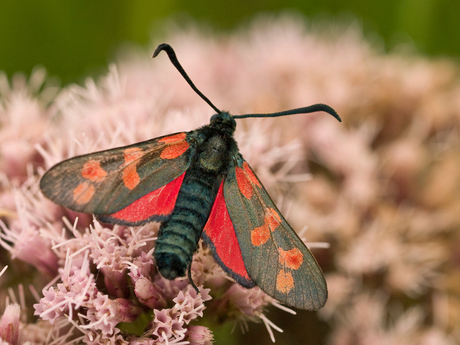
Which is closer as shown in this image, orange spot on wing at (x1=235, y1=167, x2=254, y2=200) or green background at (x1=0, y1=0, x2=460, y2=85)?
orange spot on wing at (x1=235, y1=167, x2=254, y2=200)

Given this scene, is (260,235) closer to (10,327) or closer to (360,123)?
(10,327)

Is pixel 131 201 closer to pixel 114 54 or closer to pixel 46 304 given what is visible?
pixel 46 304

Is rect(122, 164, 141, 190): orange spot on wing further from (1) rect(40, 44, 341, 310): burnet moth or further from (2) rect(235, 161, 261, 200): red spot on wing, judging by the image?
(2) rect(235, 161, 261, 200): red spot on wing

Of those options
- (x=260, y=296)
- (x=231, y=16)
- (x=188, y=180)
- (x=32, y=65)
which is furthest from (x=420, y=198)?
(x=32, y=65)

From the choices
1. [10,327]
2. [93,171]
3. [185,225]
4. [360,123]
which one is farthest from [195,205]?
[360,123]

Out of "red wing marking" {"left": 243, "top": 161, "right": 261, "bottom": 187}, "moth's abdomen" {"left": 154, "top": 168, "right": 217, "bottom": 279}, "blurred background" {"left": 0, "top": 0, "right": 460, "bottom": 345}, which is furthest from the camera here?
"blurred background" {"left": 0, "top": 0, "right": 460, "bottom": 345}

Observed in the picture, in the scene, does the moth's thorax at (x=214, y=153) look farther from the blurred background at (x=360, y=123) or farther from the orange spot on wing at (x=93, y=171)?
the blurred background at (x=360, y=123)

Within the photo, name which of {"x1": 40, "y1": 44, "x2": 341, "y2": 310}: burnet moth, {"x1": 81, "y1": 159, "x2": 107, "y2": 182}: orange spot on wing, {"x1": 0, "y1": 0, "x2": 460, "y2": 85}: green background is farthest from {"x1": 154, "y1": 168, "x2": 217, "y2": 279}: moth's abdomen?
{"x1": 0, "y1": 0, "x2": 460, "y2": 85}: green background
